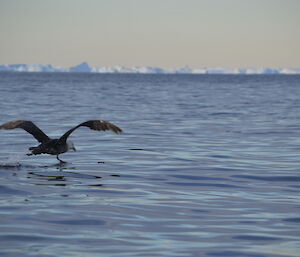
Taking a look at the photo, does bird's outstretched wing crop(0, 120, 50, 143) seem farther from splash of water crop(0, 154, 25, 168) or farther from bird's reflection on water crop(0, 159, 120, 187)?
splash of water crop(0, 154, 25, 168)

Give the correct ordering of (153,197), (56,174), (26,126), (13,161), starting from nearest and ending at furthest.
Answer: (153,197) < (56,174) < (26,126) < (13,161)

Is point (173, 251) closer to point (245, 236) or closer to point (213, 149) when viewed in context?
point (245, 236)

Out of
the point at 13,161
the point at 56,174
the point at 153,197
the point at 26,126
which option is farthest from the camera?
the point at 13,161

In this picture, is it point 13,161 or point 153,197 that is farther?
point 13,161

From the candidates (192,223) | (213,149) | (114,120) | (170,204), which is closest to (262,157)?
(213,149)

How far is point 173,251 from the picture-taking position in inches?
335

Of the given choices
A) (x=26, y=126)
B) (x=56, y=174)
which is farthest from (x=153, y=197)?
(x=26, y=126)

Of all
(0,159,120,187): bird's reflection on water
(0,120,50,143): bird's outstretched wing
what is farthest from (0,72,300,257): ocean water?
(0,120,50,143): bird's outstretched wing

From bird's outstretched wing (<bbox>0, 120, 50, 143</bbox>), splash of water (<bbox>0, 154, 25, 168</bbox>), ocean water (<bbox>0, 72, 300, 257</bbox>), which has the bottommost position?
ocean water (<bbox>0, 72, 300, 257</bbox>)

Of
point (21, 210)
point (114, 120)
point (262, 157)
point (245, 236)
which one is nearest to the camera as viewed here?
point (245, 236)

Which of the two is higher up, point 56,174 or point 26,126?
point 26,126

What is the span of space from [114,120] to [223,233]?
25.1m

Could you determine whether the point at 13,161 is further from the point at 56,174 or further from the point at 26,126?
the point at 56,174

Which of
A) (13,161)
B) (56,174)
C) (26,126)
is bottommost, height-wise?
(56,174)
